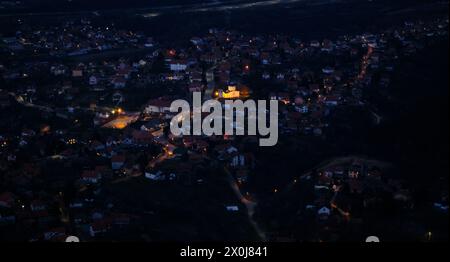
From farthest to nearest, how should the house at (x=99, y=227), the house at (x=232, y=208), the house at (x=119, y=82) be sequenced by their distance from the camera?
the house at (x=119, y=82) → the house at (x=232, y=208) → the house at (x=99, y=227)

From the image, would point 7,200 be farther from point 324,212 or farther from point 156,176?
point 324,212

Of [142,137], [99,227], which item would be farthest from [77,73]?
[99,227]

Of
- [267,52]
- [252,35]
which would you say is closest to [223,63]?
[267,52]

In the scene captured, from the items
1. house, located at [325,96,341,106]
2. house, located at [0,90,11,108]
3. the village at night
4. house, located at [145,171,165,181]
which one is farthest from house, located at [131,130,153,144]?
house, located at [325,96,341,106]

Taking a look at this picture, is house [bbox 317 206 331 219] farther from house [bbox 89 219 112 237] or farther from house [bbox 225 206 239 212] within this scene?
house [bbox 89 219 112 237]

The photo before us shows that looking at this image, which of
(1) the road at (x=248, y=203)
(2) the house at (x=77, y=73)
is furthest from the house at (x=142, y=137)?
(2) the house at (x=77, y=73)

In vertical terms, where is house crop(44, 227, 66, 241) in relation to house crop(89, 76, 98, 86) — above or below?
below

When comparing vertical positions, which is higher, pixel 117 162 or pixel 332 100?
pixel 332 100

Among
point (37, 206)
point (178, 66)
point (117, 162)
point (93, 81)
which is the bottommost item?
point (37, 206)

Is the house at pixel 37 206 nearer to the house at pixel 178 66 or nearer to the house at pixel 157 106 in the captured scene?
the house at pixel 157 106

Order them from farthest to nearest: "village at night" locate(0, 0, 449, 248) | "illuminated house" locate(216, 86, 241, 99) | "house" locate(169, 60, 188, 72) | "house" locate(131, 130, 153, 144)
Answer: "house" locate(169, 60, 188, 72) → "illuminated house" locate(216, 86, 241, 99) → "house" locate(131, 130, 153, 144) → "village at night" locate(0, 0, 449, 248)
